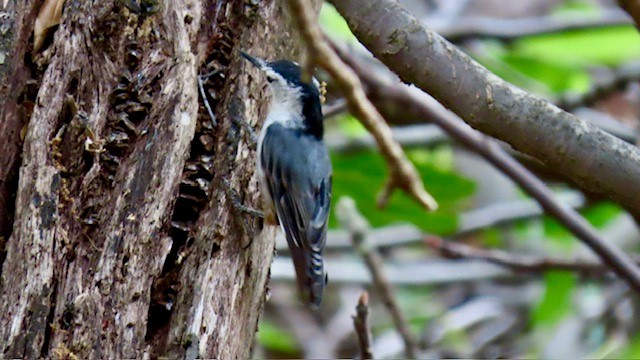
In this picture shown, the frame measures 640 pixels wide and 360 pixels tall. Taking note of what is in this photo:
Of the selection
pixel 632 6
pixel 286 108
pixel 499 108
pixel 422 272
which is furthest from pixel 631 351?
pixel 499 108

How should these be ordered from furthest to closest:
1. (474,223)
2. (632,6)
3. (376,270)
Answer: (474,223) < (376,270) < (632,6)

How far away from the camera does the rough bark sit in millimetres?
2043

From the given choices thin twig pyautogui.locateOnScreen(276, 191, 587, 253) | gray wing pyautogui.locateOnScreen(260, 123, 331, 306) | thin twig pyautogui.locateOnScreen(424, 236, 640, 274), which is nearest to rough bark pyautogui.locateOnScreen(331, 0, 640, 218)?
gray wing pyautogui.locateOnScreen(260, 123, 331, 306)

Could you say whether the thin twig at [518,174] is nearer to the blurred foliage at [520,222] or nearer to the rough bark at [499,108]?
the blurred foliage at [520,222]

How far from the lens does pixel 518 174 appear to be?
12.3 feet

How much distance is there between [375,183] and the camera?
15.1 feet

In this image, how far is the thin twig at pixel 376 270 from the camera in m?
3.63

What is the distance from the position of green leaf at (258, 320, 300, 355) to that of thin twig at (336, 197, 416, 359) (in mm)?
1596

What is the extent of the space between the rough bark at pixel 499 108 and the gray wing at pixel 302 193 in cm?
67

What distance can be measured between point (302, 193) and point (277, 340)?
297cm

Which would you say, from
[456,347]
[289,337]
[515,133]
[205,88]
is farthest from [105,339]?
[289,337]

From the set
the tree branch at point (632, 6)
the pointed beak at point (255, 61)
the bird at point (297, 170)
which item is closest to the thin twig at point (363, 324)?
the bird at point (297, 170)

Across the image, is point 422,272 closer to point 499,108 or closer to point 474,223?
point 474,223

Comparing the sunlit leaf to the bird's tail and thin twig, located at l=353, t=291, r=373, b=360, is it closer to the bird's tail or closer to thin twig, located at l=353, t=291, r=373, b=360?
thin twig, located at l=353, t=291, r=373, b=360
